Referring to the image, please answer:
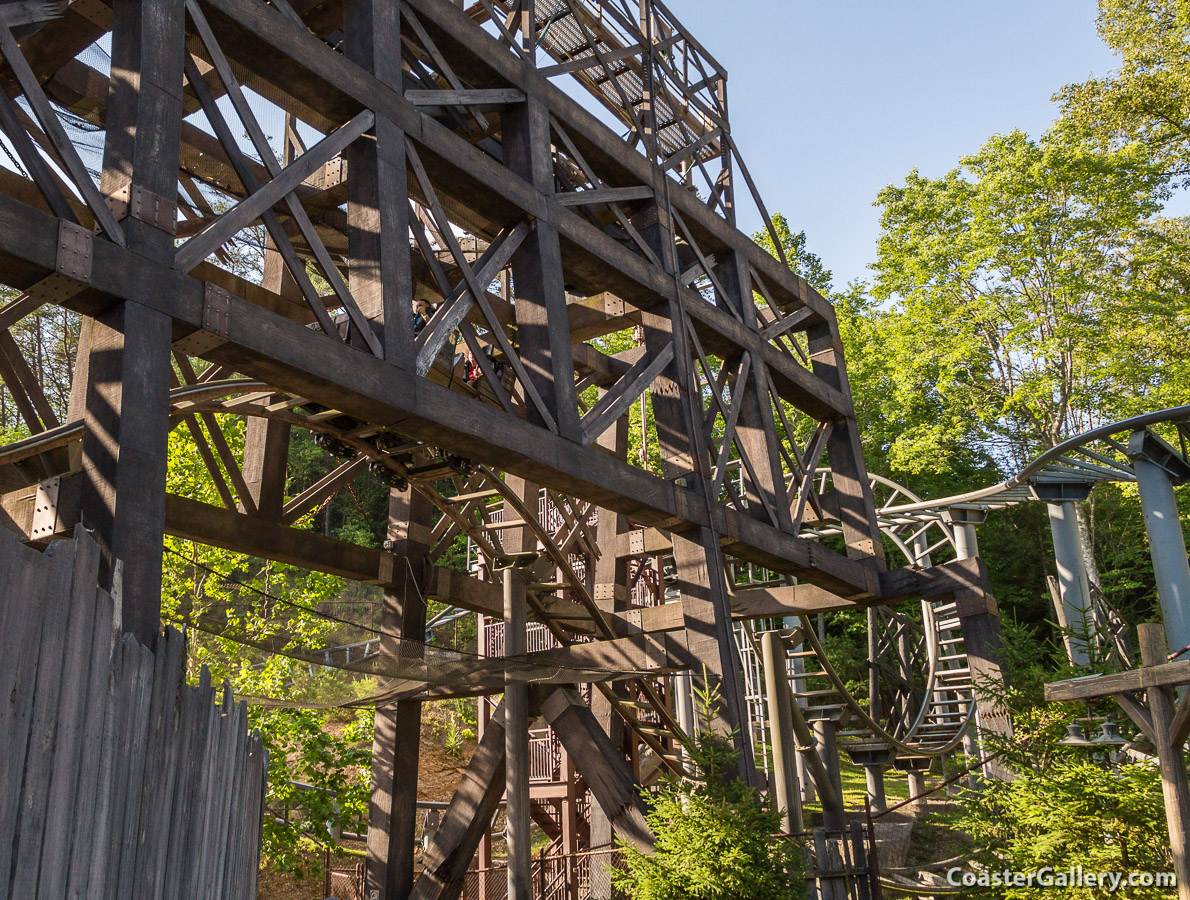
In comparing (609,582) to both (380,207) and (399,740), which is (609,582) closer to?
(399,740)

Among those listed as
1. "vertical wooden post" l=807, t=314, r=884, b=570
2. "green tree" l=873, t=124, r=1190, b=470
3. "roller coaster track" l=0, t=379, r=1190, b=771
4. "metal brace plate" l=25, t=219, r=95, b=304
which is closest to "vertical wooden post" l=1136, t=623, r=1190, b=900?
"roller coaster track" l=0, t=379, r=1190, b=771

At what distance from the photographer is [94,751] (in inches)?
139

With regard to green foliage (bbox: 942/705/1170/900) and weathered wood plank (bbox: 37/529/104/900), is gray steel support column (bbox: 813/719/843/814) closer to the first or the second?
green foliage (bbox: 942/705/1170/900)

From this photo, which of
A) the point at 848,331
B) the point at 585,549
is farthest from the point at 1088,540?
the point at 585,549

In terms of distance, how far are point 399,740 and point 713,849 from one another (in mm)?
3519

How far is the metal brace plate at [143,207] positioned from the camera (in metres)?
5.34

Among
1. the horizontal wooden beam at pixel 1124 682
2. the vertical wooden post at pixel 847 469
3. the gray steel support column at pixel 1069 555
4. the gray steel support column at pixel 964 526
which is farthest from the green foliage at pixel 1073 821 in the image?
the gray steel support column at pixel 964 526

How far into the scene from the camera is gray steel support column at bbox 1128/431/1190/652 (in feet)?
41.7

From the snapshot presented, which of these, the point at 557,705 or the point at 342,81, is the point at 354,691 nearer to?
the point at 557,705

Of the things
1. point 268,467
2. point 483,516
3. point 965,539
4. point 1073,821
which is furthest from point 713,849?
point 965,539

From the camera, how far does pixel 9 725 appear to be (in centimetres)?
290

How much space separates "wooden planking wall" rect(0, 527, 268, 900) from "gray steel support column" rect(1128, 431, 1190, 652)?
1164cm

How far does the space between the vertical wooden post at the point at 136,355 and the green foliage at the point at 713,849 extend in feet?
13.8

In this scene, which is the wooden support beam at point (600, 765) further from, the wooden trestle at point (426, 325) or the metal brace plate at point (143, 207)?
the metal brace plate at point (143, 207)
